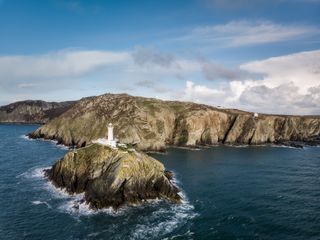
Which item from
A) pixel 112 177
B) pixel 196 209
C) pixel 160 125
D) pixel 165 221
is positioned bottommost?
pixel 165 221

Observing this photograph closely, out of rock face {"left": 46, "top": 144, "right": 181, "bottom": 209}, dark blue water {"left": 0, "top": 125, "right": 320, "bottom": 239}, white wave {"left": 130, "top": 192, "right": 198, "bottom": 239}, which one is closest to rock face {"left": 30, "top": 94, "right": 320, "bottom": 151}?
dark blue water {"left": 0, "top": 125, "right": 320, "bottom": 239}

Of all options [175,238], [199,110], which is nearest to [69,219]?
[175,238]

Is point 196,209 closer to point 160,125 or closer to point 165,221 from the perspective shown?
point 165,221

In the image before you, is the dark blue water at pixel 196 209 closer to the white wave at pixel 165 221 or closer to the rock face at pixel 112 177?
the white wave at pixel 165 221

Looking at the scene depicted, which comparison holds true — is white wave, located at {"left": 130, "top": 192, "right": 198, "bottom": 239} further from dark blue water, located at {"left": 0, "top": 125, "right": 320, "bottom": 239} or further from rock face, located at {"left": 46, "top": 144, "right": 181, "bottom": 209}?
rock face, located at {"left": 46, "top": 144, "right": 181, "bottom": 209}

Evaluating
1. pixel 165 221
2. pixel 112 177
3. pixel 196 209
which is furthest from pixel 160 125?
pixel 165 221

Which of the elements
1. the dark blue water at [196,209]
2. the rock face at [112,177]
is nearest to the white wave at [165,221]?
the dark blue water at [196,209]
